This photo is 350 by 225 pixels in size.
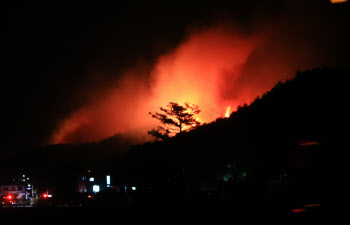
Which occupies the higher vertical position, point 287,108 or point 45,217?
point 287,108

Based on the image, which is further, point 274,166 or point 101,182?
point 101,182

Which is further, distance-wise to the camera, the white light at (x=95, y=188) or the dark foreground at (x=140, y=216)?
the white light at (x=95, y=188)

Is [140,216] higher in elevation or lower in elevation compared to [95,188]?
higher

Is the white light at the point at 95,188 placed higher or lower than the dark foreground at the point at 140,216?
lower

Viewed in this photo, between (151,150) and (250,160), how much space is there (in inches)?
548

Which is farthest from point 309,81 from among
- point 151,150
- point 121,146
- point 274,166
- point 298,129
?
point 121,146

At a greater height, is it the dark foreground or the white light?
the dark foreground

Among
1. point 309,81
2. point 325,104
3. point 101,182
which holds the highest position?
point 309,81

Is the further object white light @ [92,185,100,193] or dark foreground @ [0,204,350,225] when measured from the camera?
white light @ [92,185,100,193]

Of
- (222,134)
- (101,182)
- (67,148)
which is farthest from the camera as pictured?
(67,148)

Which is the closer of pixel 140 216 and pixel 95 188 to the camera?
pixel 140 216

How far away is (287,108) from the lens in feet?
51.7

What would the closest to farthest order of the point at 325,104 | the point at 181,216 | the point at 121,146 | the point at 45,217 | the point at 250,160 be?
the point at 181,216 < the point at 45,217 < the point at 325,104 < the point at 250,160 < the point at 121,146

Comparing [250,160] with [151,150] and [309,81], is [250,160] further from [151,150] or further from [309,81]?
[151,150]
